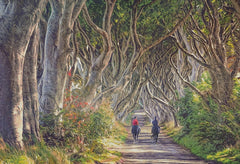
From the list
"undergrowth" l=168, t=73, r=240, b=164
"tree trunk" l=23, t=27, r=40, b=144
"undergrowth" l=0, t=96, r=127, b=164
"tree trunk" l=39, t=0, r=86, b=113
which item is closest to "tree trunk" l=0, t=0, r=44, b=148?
"undergrowth" l=0, t=96, r=127, b=164

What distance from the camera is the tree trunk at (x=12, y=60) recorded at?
7.00 m

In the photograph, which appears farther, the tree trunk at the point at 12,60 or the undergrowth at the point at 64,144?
the tree trunk at the point at 12,60

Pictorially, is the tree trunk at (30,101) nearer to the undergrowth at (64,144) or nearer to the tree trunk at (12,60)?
the undergrowth at (64,144)

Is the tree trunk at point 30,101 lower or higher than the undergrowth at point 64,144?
higher

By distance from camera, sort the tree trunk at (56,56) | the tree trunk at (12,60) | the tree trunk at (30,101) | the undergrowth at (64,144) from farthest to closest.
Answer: the tree trunk at (56,56) → the tree trunk at (30,101) → the tree trunk at (12,60) → the undergrowth at (64,144)

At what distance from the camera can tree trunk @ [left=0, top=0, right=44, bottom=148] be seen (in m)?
7.00

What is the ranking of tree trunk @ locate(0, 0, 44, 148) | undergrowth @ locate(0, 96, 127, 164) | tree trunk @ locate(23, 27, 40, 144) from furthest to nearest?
tree trunk @ locate(23, 27, 40, 144)
tree trunk @ locate(0, 0, 44, 148)
undergrowth @ locate(0, 96, 127, 164)

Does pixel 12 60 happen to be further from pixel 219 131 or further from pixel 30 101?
pixel 219 131

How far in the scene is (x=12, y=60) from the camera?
704 centimetres

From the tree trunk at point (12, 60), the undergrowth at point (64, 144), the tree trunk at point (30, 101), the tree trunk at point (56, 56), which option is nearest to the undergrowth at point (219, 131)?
the undergrowth at point (64, 144)

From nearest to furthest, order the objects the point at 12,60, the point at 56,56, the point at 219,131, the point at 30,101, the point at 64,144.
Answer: the point at 12,60, the point at 30,101, the point at 64,144, the point at 56,56, the point at 219,131

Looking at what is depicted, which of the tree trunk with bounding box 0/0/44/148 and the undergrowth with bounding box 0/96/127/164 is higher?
the tree trunk with bounding box 0/0/44/148

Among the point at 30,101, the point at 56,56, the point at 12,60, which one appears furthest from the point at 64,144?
the point at 12,60

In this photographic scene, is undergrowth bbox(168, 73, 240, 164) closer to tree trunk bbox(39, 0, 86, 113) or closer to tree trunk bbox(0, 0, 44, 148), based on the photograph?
tree trunk bbox(39, 0, 86, 113)
